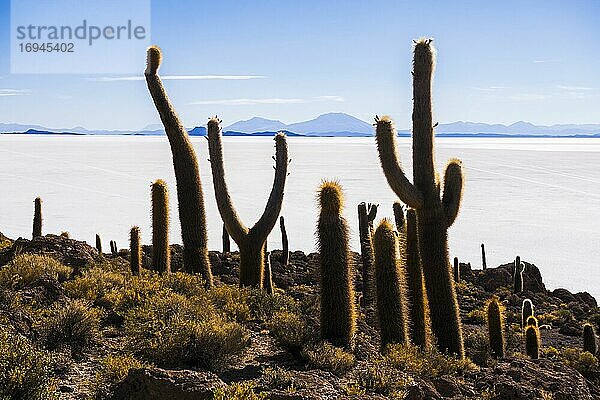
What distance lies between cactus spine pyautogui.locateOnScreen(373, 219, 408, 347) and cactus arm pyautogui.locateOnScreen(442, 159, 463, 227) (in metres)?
2.16

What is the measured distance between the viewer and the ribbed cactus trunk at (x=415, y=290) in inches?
413

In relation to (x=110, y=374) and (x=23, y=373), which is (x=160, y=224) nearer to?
(x=110, y=374)

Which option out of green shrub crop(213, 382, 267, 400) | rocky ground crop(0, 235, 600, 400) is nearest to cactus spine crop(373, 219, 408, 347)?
rocky ground crop(0, 235, 600, 400)

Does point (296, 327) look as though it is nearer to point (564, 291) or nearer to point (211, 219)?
point (564, 291)

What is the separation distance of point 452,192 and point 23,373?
7.45m

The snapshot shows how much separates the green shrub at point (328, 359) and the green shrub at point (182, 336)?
0.84m

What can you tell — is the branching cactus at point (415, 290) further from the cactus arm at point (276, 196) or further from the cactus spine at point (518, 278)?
the cactus spine at point (518, 278)

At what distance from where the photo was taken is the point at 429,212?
1097 centimetres

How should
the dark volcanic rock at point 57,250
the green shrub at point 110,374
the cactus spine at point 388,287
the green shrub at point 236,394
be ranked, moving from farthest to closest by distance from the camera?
1. the dark volcanic rock at point 57,250
2. the cactus spine at point 388,287
3. the green shrub at point 110,374
4. the green shrub at point 236,394

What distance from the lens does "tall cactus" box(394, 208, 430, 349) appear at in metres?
10.5

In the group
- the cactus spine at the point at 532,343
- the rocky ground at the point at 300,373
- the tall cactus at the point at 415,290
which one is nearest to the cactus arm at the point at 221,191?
the rocky ground at the point at 300,373

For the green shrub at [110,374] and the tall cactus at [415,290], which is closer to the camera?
the green shrub at [110,374]

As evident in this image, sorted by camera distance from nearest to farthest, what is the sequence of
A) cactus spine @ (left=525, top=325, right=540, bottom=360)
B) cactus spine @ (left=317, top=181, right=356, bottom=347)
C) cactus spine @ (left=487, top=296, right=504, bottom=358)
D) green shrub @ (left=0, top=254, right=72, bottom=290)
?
cactus spine @ (left=317, top=181, right=356, bottom=347) → green shrub @ (left=0, top=254, right=72, bottom=290) → cactus spine @ (left=487, top=296, right=504, bottom=358) → cactus spine @ (left=525, top=325, right=540, bottom=360)

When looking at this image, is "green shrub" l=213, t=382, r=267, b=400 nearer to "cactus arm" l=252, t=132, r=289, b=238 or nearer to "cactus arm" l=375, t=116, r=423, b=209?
"cactus arm" l=375, t=116, r=423, b=209
